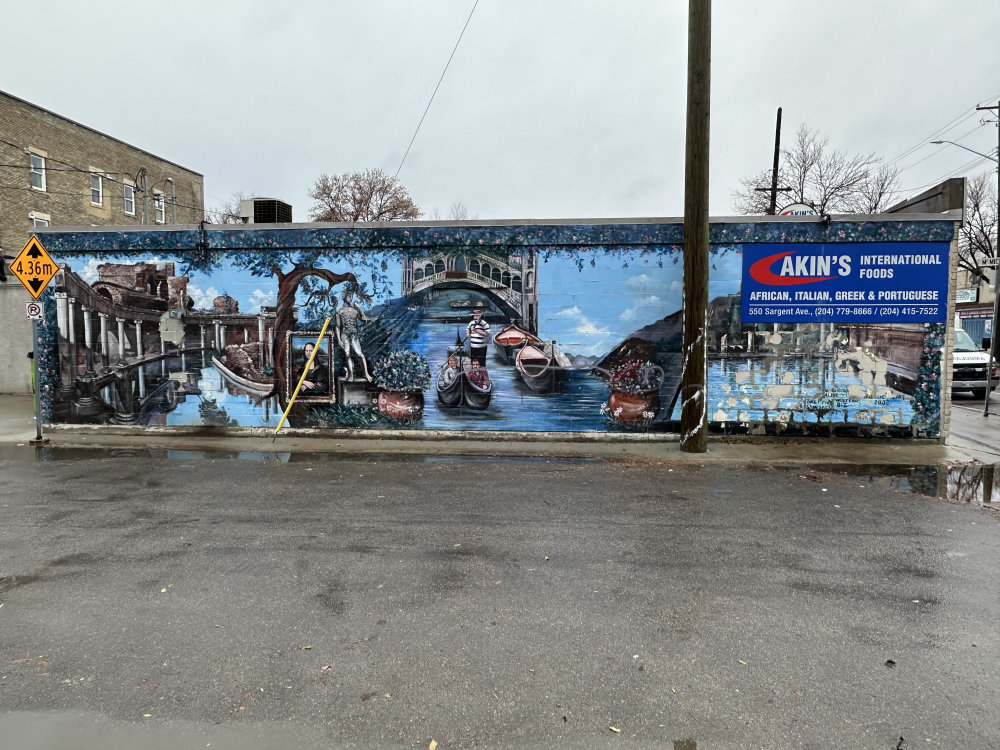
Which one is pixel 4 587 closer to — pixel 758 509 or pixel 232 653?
pixel 232 653

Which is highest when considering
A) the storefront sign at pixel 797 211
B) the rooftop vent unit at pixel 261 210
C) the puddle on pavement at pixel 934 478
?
the rooftop vent unit at pixel 261 210

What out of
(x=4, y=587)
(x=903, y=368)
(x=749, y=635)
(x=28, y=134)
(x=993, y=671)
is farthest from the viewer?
(x=28, y=134)

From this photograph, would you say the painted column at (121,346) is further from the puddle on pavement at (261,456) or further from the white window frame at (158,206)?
the white window frame at (158,206)

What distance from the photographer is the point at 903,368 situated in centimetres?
1035

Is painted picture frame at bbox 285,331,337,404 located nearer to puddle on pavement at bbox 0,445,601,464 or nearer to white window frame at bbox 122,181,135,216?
puddle on pavement at bbox 0,445,601,464

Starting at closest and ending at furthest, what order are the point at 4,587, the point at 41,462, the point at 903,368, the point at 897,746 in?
the point at 897,746 < the point at 4,587 < the point at 41,462 < the point at 903,368

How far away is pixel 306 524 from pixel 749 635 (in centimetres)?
403

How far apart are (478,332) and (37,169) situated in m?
29.4

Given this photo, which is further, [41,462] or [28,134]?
[28,134]

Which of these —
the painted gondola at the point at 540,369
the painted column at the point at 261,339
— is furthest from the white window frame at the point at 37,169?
the painted gondola at the point at 540,369

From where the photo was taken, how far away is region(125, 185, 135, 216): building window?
3466 cm

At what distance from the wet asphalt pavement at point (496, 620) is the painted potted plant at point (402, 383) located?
3.89 meters

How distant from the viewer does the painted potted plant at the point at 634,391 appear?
1063 centimetres

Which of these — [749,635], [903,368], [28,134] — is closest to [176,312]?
[749,635]
